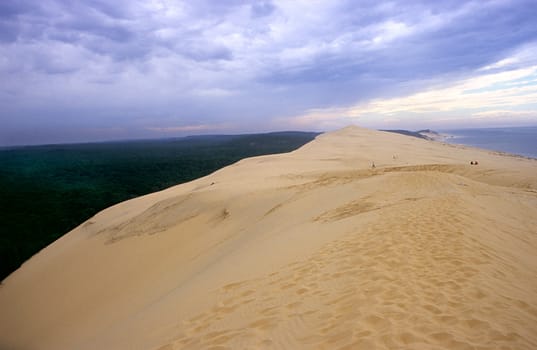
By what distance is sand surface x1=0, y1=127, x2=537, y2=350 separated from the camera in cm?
296

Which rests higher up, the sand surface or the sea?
the sea

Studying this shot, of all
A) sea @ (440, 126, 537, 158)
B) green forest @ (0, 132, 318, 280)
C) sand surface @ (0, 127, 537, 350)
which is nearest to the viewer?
sand surface @ (0, 127, 537, 350)

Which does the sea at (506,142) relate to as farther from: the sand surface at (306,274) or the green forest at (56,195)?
the green forest at (56,195)

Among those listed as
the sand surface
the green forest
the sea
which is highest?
the sea

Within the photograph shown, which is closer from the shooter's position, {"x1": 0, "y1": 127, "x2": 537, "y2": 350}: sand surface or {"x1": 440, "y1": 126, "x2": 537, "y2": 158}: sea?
{"x1": 0, "y1": 127, "x2": 537, "y2": 350}: sand surface

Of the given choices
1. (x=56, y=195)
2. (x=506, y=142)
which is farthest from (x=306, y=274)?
(x=506, y=142)

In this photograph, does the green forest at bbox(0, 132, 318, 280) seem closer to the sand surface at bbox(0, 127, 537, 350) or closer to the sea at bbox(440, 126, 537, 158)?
the sand surface at bbox(0, 127, 537, 350)

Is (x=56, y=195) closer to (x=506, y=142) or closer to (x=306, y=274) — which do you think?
(x=306, y=274)

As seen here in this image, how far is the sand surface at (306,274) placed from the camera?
2959 millimetres

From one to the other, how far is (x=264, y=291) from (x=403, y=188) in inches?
291

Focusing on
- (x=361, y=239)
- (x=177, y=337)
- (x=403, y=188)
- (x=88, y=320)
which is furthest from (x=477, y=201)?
(x=88, y=320)

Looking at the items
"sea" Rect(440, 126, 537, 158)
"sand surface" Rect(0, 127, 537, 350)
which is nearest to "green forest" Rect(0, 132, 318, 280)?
"sand surface" Rect(0, 127, 537, 350)

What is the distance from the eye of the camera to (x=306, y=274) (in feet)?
14.4

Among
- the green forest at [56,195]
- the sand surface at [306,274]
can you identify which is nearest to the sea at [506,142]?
the sand surface at [306,274]
